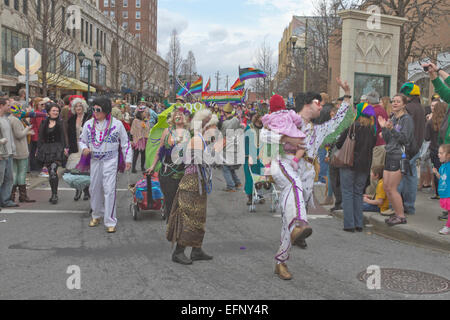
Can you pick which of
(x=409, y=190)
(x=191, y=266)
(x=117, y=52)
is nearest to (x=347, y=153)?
(x=409, y=190)

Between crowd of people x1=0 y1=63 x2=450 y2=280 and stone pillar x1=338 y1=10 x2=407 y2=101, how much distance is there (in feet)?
20.0

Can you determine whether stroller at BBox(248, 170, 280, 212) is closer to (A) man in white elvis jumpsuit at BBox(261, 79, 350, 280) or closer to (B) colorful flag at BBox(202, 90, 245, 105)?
(A) man in white elvis jumpsuit at BBox(261, 79, 350, 280)

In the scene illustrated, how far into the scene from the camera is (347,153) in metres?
7.03

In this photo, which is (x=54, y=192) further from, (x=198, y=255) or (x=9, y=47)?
(x=9, y=47)

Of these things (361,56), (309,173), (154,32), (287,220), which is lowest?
(287,220)

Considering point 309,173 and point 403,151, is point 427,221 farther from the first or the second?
point 309,173

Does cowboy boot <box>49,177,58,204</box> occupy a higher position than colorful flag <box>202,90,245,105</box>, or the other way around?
colorful flag <box>202,90,245,105</box>

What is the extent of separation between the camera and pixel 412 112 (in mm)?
7906

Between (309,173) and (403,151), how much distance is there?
252 cm

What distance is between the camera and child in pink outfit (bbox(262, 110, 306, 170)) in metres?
5.05

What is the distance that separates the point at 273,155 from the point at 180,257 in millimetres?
1596

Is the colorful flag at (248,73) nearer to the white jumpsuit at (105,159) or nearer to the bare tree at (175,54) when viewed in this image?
the white jumpsuit at (105,159)

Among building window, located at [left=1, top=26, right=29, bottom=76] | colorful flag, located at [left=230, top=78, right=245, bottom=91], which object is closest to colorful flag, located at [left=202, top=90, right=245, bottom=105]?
colorful flag, located at [left=230, top=78, right=245, bottom=91]
